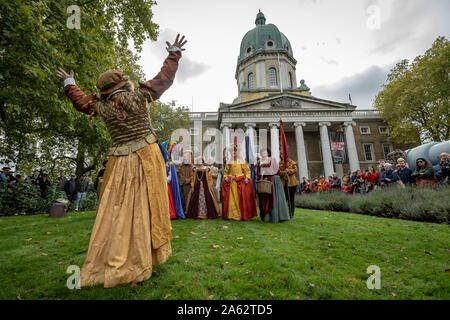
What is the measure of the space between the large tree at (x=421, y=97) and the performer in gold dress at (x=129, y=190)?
34877 millimetres

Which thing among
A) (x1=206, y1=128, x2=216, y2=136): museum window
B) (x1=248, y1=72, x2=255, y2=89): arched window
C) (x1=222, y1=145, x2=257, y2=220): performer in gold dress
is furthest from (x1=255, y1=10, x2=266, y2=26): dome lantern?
(x1=222, y1=145, x2=257, y2=220): performer in gold dress

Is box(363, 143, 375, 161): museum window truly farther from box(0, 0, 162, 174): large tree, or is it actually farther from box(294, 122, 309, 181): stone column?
box(0, 0, 162, 174): large tree

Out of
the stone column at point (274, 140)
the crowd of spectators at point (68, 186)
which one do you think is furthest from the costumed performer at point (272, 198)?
the stone column at point (274, 140)

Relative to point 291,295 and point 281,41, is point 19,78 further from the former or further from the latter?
point 281,41

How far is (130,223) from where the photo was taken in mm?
2508

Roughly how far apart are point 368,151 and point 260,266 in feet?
147

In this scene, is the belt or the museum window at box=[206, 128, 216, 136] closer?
the belt

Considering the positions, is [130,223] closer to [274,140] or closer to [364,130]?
[274,140]

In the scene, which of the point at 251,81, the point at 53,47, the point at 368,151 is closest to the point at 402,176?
the point at 53,47

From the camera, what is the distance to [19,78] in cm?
632

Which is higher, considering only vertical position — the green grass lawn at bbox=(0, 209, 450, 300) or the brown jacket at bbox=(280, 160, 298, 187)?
the brown jacket at bbox=(280, 160, 298, 187)

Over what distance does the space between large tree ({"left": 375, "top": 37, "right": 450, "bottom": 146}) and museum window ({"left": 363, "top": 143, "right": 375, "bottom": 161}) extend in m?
7.39

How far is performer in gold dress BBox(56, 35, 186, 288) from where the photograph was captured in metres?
2.40

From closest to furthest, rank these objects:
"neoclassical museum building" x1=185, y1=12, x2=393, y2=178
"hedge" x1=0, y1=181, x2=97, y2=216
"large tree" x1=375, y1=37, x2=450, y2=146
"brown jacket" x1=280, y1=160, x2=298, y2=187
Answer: "brown jacket" x1=280, y1=160, x2=298, y2=187 → "hedge" x1=0, y1=181, x2=97, y2=216 → "large tree" x1=375, y1=37, x2=450, y2=146 → "neoclassical museum building" x1=185, y1=12, x2=393, y2=178
